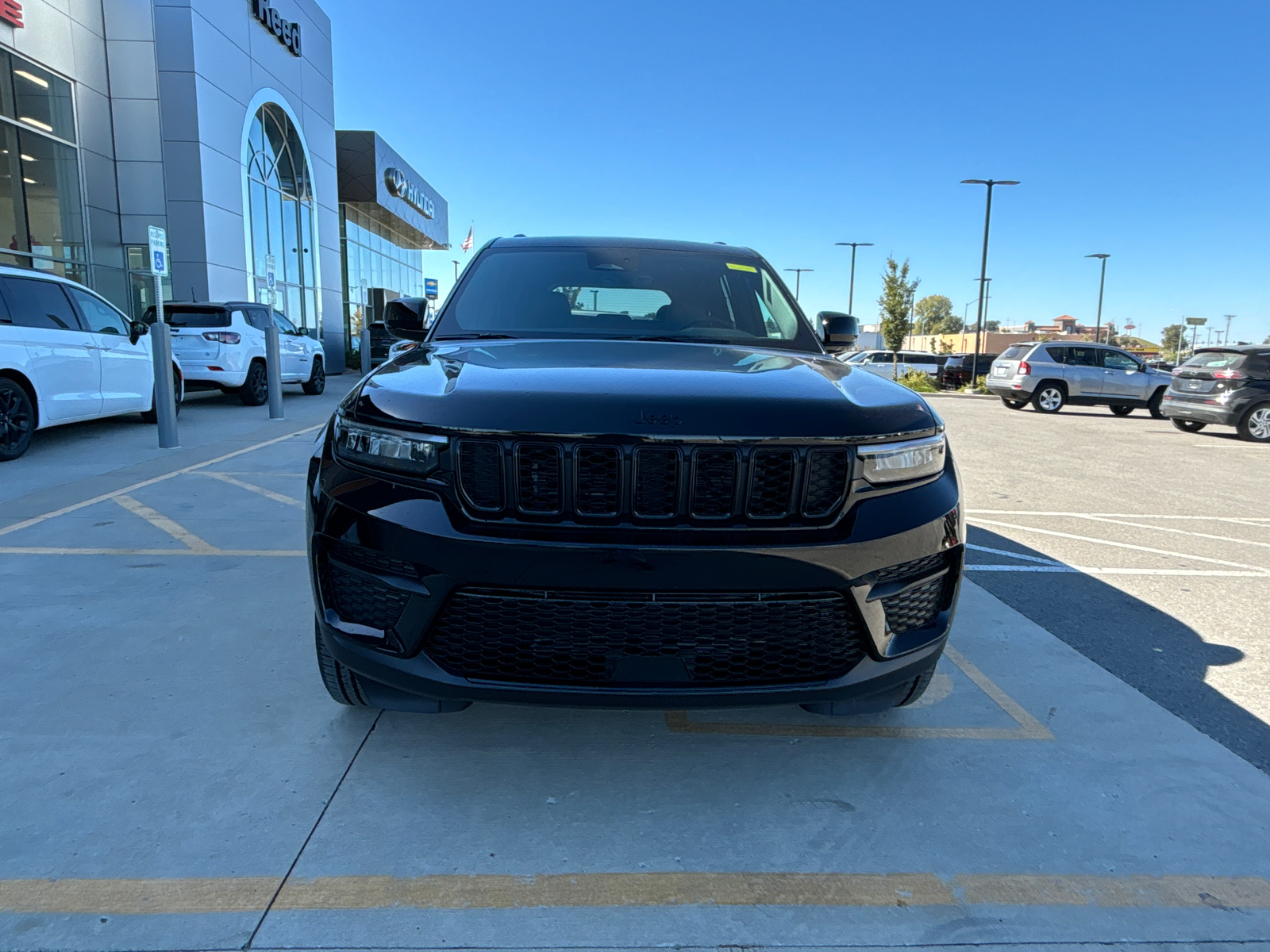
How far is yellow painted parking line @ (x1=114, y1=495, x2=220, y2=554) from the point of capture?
4.76 m

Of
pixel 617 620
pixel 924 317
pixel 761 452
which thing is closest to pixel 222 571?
pixel 617 620

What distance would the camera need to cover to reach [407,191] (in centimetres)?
3167

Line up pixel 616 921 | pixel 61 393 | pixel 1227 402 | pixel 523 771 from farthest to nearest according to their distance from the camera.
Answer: pixel 1227 402 < pixel 61 393 < pixel 523 771 < pixel 616 921

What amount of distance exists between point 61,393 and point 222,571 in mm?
5270

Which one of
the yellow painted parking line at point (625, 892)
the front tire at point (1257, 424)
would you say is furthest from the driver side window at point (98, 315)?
the front tire at point (1257, 424)

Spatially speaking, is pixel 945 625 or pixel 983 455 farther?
pixel 983 455

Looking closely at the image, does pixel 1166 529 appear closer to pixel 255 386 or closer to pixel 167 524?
pixel 167 524

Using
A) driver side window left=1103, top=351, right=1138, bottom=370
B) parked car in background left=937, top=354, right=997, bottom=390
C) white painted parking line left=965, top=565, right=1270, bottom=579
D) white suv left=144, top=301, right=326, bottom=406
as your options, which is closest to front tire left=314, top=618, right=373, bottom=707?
white painted parking line left=965, top=565, right=1270, bottom=579

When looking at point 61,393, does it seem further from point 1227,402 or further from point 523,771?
point 1227,402

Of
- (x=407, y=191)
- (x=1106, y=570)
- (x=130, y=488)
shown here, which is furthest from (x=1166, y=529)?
(x=407, y=191)

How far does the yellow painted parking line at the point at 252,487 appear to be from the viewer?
6.04m

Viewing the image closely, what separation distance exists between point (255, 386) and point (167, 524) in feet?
28.4

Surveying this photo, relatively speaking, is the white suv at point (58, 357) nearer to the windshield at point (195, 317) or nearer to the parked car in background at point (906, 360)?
the windshield at point (195, 317)

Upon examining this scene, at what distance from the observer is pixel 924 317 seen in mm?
145000
